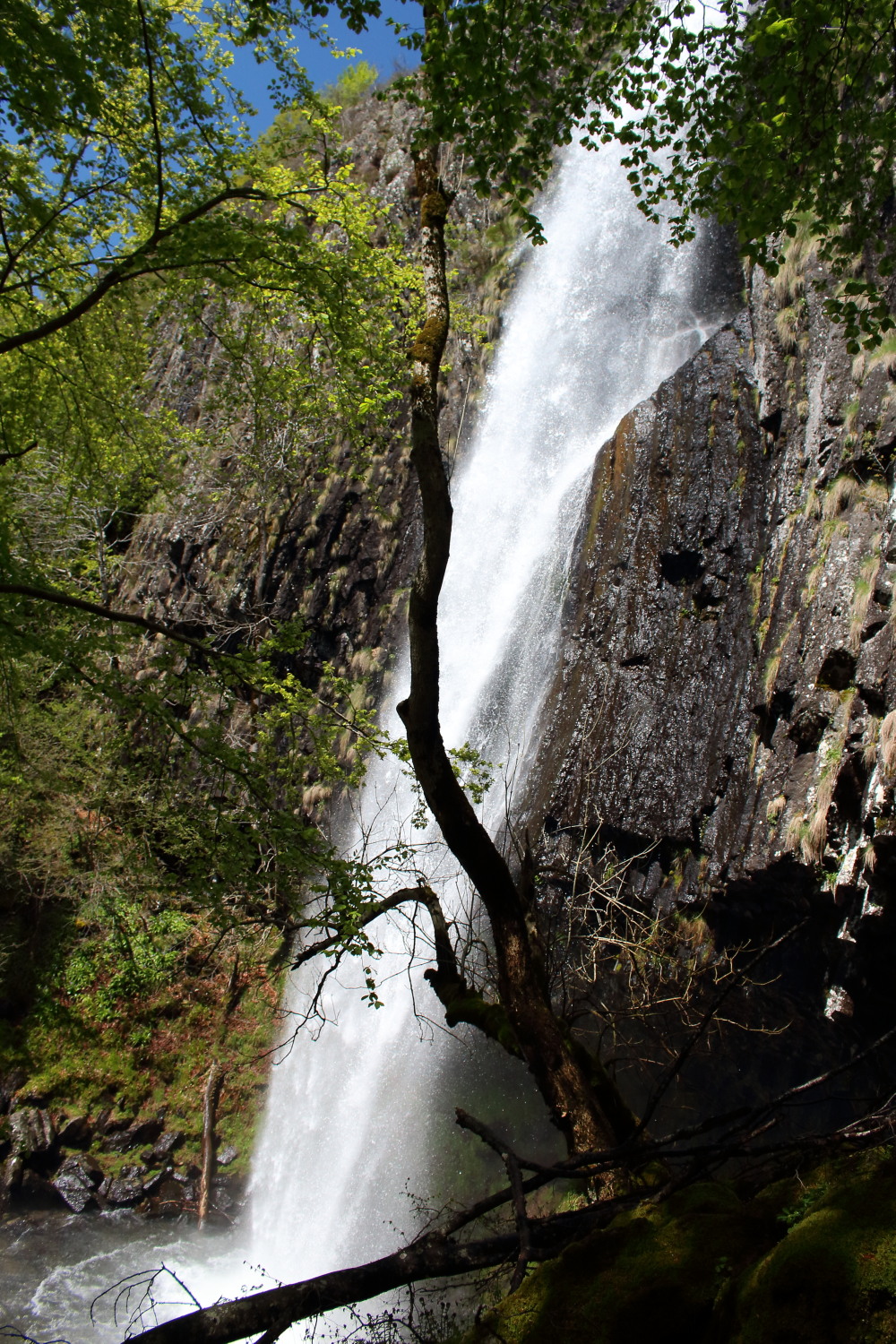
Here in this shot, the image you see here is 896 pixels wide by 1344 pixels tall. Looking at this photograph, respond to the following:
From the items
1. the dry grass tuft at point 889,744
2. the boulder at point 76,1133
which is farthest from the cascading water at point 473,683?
the dry grass tuft at point 889,744

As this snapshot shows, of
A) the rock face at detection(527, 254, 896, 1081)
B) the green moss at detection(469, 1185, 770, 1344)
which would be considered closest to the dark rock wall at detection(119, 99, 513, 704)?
the rock face at detection(527, 254, 896, 1081)

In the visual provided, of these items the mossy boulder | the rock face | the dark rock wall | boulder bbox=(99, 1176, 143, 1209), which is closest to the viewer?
the mossy boulder

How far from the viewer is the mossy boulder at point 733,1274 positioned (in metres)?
1.82

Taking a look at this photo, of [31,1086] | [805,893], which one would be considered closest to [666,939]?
[805,893]

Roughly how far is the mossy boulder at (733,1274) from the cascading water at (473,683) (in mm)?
3742

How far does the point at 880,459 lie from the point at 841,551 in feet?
3.26

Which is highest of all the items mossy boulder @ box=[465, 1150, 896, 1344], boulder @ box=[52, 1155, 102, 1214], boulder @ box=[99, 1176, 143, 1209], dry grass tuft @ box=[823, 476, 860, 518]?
dry grass tuft @ box=[823, 476, 860, 518]

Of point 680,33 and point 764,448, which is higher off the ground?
point 764,448

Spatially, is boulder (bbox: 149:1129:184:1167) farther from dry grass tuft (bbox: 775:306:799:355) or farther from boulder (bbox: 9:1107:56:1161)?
dry grass tuft (bbox: 775:306:799:355)

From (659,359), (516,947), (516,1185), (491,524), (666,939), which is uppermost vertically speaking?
(659,359)

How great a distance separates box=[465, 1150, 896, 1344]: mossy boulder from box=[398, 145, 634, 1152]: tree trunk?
4.79 feet

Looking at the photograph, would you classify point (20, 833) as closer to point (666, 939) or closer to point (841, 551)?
point (666, 939)

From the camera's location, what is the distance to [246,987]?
49.1ft

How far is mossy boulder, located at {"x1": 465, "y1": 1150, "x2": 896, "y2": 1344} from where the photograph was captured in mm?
1817
